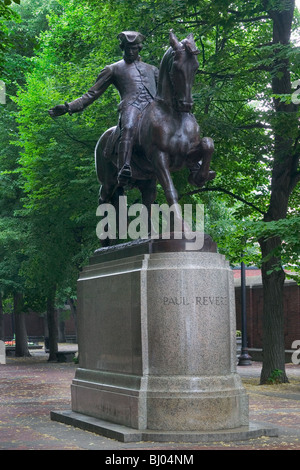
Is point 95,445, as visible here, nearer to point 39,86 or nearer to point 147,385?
point 147,385

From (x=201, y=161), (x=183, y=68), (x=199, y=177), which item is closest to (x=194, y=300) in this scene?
(x=199, y=177)

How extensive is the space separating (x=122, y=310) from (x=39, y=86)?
17073 mm

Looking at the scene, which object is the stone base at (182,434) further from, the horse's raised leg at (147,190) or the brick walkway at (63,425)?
the horse's raised leg at (147,190)

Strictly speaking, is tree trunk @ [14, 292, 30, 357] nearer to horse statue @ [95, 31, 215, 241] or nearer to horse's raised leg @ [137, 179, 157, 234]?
horse's raised leg @ [137, 179, 157, 234]

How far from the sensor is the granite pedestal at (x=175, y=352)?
33.3 feet

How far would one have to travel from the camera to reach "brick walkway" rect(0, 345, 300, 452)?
9516 millimetres

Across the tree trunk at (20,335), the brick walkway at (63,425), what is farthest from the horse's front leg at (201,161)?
the tree trunk at (20,335)

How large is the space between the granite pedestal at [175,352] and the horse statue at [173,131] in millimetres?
1012

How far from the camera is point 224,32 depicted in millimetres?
20422

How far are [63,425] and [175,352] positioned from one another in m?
2.62

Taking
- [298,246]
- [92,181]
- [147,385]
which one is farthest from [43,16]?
[147,385]

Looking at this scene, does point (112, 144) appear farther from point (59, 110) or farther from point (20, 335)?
point (20, 335)

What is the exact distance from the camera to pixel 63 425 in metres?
11.9
